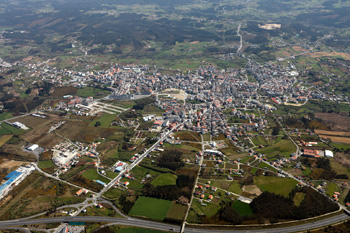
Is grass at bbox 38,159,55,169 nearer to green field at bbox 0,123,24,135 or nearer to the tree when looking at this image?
green field at bbox 0,123,24,135

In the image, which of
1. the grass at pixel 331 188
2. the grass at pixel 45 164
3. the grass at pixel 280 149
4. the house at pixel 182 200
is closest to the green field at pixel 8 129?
the grass at pixel 45 164

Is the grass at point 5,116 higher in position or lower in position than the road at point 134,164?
higher

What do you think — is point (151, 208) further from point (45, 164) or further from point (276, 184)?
point (45, 164)

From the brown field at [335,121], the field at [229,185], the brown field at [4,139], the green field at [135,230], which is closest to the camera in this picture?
the green field at [135,230]

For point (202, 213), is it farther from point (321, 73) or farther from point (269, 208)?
point (321, 73)

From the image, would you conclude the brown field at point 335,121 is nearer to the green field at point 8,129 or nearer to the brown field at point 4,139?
the green field at point 8,129

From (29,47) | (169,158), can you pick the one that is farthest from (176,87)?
(29,47)

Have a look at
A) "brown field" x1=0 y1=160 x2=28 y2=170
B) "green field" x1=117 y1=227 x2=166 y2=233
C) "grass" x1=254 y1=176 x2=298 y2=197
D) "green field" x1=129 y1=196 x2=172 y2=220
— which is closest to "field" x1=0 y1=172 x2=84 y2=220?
"brown field" x1=0 y1=160 x2=28 y2=170
